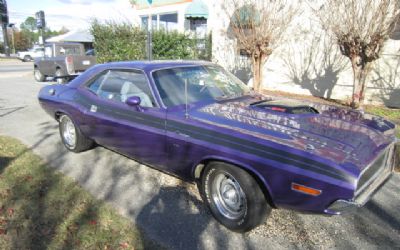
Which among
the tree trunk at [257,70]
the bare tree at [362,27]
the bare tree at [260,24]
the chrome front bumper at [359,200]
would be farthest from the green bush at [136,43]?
the chrome front bumper at [359,200]

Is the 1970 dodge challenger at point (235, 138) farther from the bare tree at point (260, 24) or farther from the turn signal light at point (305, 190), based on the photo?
the bare tree at point (260, 24)

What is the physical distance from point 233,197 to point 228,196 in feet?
0.17

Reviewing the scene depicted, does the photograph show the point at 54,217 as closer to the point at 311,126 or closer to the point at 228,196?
the point at 228,196

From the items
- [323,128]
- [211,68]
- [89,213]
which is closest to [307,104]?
[323,128]

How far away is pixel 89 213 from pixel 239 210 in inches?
60.6

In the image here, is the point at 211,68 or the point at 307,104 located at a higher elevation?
the point at 211,68

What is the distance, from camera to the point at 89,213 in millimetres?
3312

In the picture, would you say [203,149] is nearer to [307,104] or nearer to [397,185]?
[307,104]

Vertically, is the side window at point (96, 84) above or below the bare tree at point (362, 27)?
below

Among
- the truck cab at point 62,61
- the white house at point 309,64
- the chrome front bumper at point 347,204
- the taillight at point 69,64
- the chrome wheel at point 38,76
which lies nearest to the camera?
the chrome front bumper at point 347,204

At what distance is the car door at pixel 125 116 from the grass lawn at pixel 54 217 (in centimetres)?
71

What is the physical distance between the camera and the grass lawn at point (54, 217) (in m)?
2.85

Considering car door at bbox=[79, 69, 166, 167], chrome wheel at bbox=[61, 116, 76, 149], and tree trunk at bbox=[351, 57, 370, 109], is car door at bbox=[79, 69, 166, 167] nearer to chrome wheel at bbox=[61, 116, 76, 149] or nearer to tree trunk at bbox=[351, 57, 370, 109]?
chrome wheel at bbox=[61, 116, 76, 149]

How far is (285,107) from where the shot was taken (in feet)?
12.0
